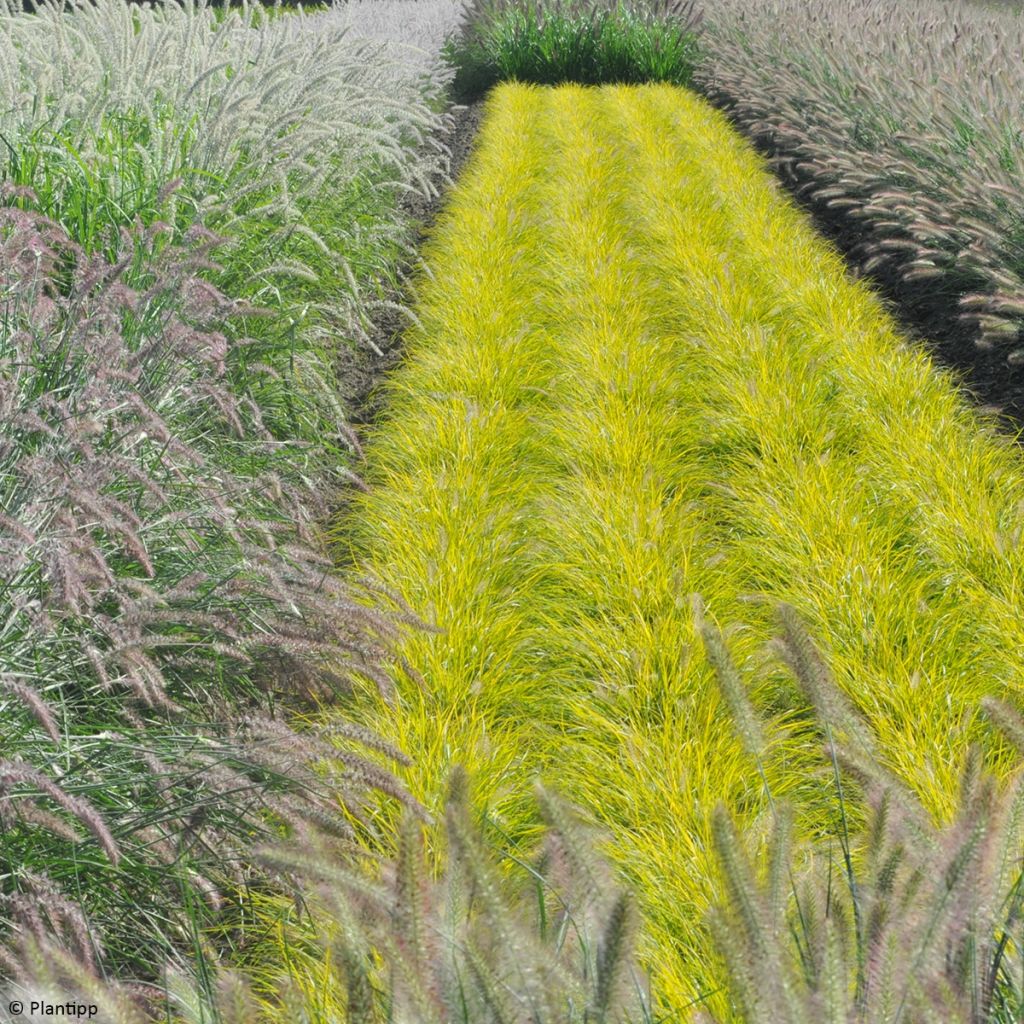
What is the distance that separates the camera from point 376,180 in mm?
6410

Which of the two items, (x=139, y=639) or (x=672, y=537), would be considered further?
(x=672, y=537)

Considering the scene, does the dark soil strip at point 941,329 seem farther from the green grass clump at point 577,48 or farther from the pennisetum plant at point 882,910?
the green grass clump at point 577,48

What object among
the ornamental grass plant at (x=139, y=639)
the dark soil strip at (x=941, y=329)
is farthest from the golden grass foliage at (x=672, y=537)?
the ornamental grass plant at (x=139, y=639)

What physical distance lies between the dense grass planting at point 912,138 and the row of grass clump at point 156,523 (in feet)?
8.61

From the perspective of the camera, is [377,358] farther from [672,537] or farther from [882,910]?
[882,910]

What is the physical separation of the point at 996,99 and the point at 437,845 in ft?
18.0

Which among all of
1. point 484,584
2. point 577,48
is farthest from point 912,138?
point 577,48

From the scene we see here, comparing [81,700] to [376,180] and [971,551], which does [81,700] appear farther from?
[376,180]

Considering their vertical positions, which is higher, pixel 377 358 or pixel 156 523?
pixel 156 523

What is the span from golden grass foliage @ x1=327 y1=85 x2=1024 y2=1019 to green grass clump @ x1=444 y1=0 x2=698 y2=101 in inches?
270

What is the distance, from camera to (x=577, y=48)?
39.8 ft

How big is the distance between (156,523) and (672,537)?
159cm

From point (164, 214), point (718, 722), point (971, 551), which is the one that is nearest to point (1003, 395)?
point (971, 551)

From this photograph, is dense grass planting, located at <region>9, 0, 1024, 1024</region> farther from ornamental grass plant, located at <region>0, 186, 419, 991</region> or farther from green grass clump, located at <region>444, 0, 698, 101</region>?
green grass clump, located at <region>444, 0, 698, 101</region>
